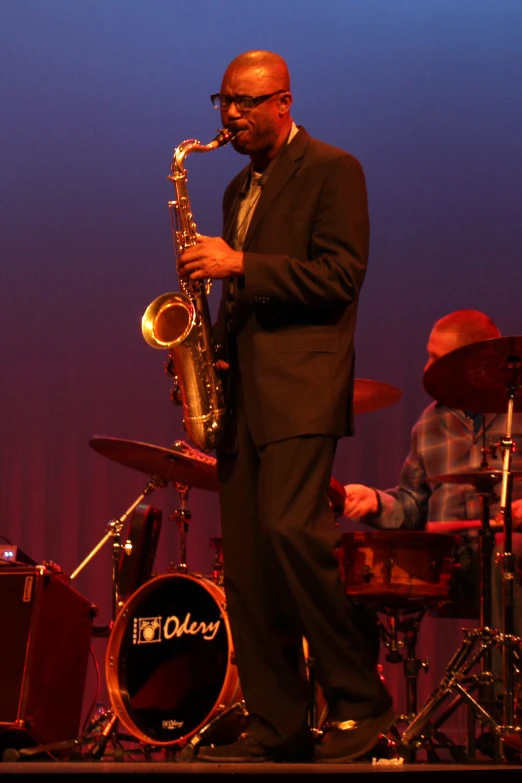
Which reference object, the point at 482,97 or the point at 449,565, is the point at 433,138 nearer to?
the point at 482,97

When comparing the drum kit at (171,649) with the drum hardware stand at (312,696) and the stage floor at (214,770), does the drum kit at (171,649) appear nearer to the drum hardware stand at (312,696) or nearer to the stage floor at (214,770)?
the drum hardware stand at (312,696)

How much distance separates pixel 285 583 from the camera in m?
2.42

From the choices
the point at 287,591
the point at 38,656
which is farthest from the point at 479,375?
the point at 38,656

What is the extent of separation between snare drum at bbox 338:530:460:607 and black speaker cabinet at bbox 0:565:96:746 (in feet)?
3.24

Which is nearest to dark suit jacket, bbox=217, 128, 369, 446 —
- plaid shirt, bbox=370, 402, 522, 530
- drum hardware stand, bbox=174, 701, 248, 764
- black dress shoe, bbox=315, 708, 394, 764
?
black dress shoe, bbox=315, 708, 394, 764

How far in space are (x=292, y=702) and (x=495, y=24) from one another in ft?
14.0

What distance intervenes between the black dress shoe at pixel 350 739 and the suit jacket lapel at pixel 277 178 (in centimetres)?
→ 119

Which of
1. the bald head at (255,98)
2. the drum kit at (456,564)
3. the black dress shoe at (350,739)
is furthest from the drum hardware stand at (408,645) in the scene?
the bald head at (255,98)

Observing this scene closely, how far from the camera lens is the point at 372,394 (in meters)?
4.21

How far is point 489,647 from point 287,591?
107cm

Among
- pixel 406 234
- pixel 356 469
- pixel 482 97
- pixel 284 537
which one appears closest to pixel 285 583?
pixel 284 537

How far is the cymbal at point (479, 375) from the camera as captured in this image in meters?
3.27

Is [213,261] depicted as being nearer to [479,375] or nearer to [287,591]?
[287,591]

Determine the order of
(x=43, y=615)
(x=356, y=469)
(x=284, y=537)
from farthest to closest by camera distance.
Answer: (x=356, y=469), (x=43, y=615), (x=284, y=537)
